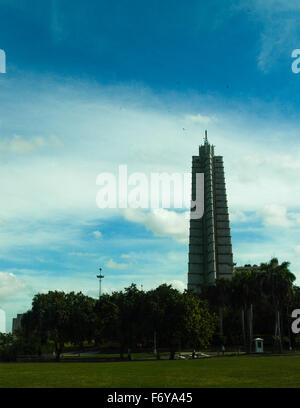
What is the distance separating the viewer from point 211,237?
132250mm

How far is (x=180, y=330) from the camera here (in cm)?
5875

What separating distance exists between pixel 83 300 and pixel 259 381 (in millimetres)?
52346

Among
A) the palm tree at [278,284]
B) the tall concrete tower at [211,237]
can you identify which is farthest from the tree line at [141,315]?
the tall concrete tower at [211,237]

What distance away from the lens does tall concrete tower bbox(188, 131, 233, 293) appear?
132m

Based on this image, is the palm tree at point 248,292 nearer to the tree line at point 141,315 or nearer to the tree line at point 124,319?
the tree line at point 141,315

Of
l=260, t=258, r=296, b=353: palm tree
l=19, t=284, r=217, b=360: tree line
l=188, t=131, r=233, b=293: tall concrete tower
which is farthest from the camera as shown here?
l=188, t=131, r=233, b=293: tall concrete tower

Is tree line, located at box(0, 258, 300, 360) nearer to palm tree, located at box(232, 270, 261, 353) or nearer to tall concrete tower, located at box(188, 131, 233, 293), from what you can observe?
palm tree, located at box(232, 270, 261, 353)

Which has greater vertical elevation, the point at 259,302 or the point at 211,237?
the point at 211,237

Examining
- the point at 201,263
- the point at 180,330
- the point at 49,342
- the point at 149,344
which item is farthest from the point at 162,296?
the point at 201,263

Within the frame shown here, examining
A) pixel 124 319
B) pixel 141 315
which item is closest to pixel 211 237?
pixel 124 319

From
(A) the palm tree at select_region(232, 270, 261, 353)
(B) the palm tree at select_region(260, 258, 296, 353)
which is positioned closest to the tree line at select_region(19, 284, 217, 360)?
(A) the palm tree at select_region(232, 270, 261, 353)

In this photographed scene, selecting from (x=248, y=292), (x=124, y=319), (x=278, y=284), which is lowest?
(x=124, y=319)

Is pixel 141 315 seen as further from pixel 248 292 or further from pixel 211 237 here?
pixel 211 237
